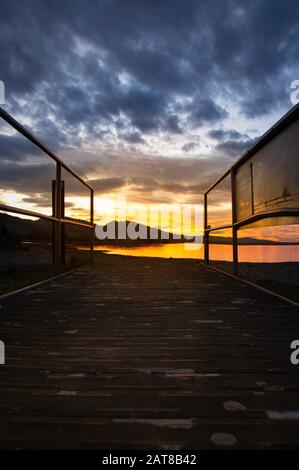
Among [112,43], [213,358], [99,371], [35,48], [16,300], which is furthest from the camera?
[112,43]

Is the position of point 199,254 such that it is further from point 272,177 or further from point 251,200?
point 272,177

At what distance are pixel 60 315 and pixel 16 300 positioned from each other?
77cm

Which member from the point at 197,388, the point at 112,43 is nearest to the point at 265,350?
the point at 197,388

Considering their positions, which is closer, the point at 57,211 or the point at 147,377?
the point at 147,377

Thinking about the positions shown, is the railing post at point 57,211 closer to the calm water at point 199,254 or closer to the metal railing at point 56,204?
the metal railing at point 56,204

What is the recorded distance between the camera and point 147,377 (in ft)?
4.16

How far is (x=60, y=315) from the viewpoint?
232cm

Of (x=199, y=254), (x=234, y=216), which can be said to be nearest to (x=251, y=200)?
(x=234, y=216)

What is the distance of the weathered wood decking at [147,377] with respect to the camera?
0.89m

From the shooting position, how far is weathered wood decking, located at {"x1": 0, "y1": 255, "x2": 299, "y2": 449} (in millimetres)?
888

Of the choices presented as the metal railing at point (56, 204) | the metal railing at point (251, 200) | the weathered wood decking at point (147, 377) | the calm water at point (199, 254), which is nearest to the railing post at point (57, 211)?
the metal railing at point (56, 204)

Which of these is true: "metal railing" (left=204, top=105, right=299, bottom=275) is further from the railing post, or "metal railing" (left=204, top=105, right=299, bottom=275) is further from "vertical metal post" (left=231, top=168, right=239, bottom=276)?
the railing post

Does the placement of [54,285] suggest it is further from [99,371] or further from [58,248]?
[99,371]

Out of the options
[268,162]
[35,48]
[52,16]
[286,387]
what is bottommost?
[286,387]
